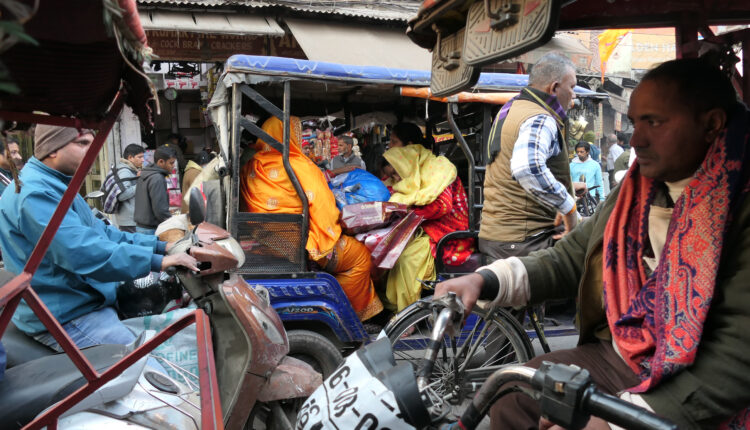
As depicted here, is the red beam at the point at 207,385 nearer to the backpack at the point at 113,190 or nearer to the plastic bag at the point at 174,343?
the plastic bag at the point at 174,343

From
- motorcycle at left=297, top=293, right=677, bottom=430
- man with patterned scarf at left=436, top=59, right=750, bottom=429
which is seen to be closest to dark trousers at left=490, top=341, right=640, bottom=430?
man with patterned scarf at left=436, top=59, right=750, bottom=429

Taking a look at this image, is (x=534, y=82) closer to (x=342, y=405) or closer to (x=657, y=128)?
(x=657, y=128)

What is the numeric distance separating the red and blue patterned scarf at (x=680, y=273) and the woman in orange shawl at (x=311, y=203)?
2.43 m

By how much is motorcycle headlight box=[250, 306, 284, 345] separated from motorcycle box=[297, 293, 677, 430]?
1115mm

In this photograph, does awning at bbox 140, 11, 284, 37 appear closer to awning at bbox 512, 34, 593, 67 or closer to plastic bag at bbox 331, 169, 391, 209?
awning at bbox 512, 34, 593, 67

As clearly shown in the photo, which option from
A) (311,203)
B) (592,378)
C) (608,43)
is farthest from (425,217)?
(608,43)

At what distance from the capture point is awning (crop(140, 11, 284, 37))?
698 centimetres

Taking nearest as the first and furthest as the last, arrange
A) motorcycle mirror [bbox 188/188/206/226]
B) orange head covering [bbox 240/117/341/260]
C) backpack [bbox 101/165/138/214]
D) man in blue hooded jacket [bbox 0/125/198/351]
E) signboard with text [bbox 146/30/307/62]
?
man in blue hooded jacket [bbox 0/125/198/351] → motorcycle mirror [bbox 188/188/206/226] → orange head covering [bbox 240/117/341/260] → backpack [bbox 101/165/138/214] → signboard with text [bbox 146/30/307/62]

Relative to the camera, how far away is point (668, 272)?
4.96ft

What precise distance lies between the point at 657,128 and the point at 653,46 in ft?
39.2

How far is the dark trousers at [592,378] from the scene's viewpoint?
69.2 inches

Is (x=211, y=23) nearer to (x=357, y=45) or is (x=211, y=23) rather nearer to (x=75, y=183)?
(x=357, y=45)

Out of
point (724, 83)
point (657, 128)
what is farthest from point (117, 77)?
point (724, 83)

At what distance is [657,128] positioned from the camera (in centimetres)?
166
